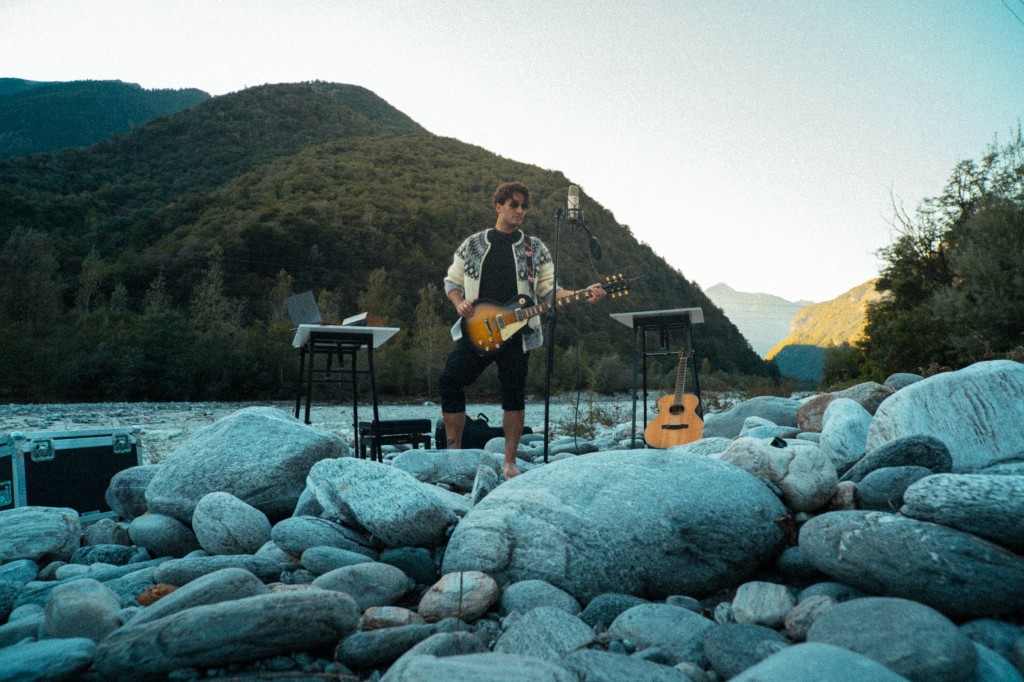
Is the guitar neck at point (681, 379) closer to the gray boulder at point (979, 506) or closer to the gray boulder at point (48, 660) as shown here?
the gray boulder at point (979, 506)

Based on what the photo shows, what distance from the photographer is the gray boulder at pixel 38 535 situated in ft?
11.6

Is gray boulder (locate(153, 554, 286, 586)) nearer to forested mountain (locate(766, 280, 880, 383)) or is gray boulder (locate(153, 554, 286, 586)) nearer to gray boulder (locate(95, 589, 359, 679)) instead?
gray boulder (locate(95, 589, 359, 679))

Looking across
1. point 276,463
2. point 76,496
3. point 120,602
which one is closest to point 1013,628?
point 120,602

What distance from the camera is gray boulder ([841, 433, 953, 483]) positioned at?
10.9 feet

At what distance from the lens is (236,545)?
3.52 m

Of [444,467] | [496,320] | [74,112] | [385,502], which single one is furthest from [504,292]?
[74,112]

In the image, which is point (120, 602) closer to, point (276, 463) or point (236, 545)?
point (236, 545)

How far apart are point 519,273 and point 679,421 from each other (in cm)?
278

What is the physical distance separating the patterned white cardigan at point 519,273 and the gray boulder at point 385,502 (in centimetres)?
183

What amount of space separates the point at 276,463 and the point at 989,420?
4.45 metres

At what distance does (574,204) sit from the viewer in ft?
17.3

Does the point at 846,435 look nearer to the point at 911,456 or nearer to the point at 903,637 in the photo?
the point at 911,456

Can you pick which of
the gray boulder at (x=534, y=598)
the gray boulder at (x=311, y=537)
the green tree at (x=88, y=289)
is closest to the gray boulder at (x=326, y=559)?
the gray boulder at (x=311, y=537)

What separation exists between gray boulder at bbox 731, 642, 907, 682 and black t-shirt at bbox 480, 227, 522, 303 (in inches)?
153
